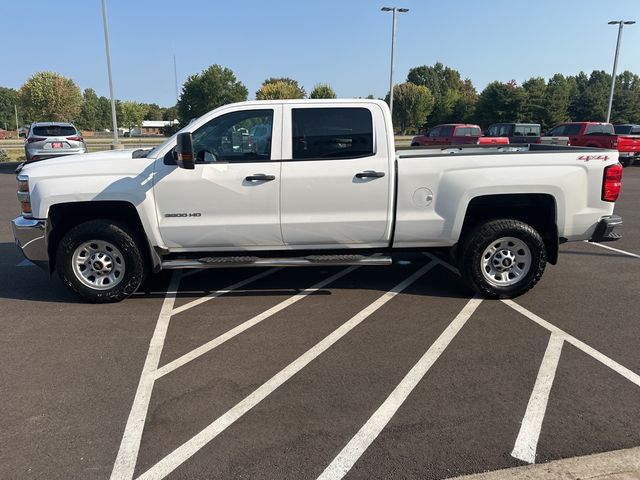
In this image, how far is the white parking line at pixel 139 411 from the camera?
2.77 meters

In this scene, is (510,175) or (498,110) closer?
(510,175)

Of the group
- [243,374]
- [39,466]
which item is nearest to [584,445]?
[243,374]

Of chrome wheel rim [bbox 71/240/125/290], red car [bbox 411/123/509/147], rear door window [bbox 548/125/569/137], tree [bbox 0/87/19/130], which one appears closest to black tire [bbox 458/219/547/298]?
chrome wheel rim [bbox 71/240/125/290]

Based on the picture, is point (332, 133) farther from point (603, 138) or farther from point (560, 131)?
point (560, 131)

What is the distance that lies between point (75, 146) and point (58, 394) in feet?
53.7

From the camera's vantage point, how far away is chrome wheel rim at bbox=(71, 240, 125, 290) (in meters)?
5.14

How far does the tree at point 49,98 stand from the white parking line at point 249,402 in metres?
55.8

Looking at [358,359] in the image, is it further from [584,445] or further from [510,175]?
[510,175]

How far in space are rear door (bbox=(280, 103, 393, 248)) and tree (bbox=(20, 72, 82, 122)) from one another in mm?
54928

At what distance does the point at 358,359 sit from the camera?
4.02m

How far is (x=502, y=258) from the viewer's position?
5.32m

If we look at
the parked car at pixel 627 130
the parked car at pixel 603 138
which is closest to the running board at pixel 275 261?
the parked car at pixel 603 138

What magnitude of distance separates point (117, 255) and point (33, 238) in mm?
780

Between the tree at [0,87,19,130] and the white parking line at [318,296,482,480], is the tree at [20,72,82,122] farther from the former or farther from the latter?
the tree at [0,87,19,130]
